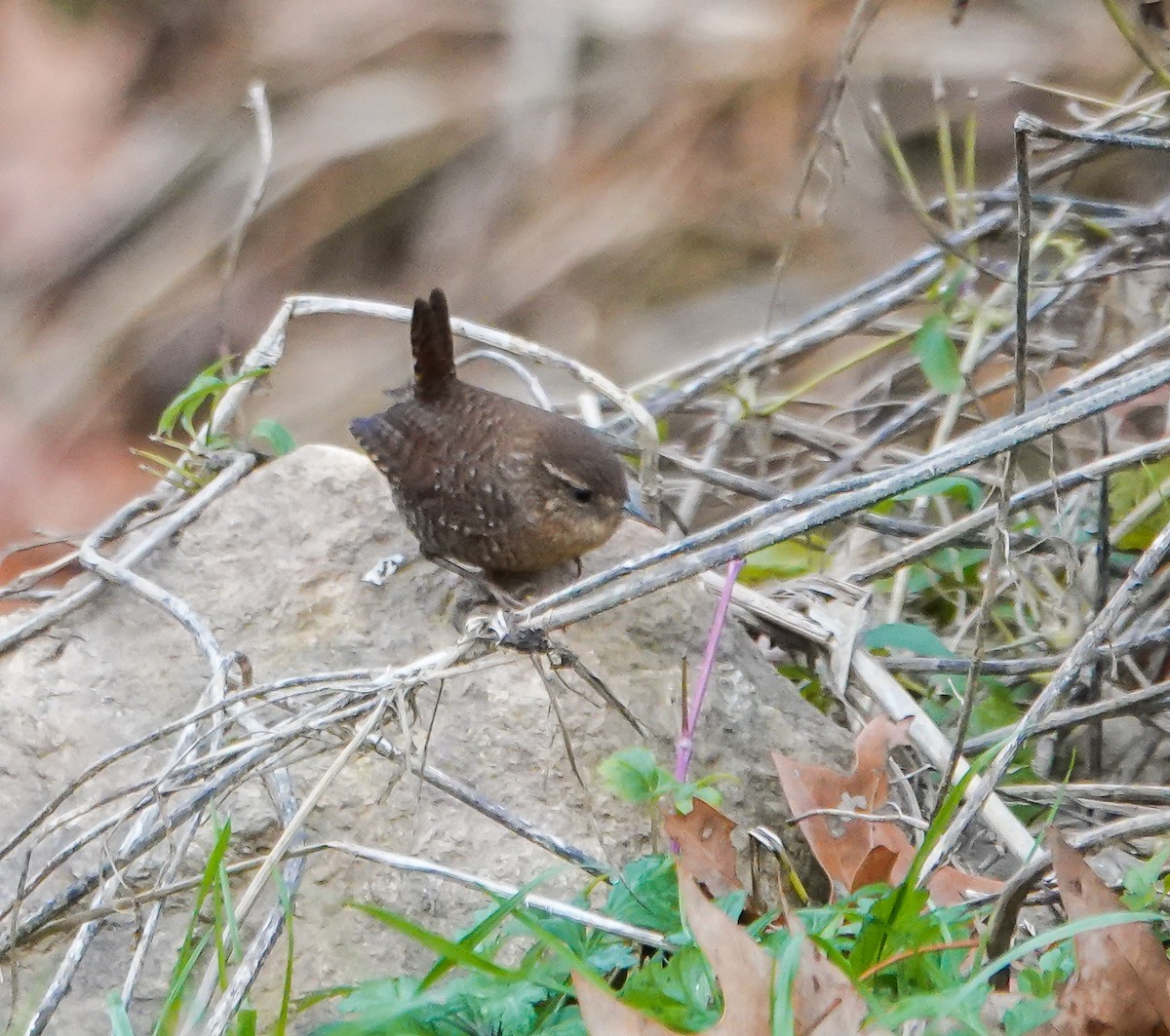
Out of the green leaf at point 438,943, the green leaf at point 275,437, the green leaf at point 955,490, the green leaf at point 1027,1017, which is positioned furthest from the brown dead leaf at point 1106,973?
the green leaf at point 275,437

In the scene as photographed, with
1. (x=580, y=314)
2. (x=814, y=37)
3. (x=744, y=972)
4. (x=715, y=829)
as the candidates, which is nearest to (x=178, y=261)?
(x=580, y=314)

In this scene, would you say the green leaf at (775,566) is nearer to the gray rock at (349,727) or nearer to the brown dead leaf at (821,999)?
the gray rock at (349,727)

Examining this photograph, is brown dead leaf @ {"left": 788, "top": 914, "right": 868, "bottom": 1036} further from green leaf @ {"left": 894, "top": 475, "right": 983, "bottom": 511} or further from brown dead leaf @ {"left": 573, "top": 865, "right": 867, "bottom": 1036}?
green leaf @ {"left": 894, "top": 475, "right": 983, "bottom": 511}

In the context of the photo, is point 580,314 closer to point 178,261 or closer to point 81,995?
point 178,261

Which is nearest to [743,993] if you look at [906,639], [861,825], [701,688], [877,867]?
[877,867]

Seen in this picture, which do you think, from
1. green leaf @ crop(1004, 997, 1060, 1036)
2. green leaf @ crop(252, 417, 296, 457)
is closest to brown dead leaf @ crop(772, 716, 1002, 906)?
green leaf @ crop(1004, 997, 1060, 1036)

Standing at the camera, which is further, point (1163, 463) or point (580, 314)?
point (580, 314)

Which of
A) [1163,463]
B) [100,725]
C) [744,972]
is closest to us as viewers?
[744,972]
